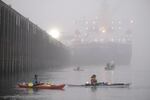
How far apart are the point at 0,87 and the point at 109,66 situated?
374 ft

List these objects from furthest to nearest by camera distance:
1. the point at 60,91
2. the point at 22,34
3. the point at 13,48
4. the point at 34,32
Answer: the point at 34,32 < the point at 22,34 < the point at 13,48 < the point at 60,91

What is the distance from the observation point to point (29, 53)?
142000mm

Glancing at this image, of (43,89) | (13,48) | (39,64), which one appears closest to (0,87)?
(43,89)

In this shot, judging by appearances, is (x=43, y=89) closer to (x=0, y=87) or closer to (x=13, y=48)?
(x=0, y=87)

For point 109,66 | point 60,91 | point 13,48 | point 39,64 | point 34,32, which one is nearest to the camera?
point 60,91

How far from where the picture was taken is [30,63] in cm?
14075

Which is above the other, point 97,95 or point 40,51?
point 40,51

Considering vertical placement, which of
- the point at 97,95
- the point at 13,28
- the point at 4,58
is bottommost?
the point at 97,95

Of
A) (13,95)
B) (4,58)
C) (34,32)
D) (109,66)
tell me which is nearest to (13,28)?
(4,58)

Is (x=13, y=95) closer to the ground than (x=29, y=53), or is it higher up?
closer to the ground

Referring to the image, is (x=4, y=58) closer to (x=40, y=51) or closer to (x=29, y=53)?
(x=29, y=53)

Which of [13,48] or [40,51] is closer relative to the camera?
[13,48]

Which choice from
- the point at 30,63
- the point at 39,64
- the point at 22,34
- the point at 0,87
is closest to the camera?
the point at 0,87

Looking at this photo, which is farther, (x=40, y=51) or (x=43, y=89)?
(x=40, y=51)
